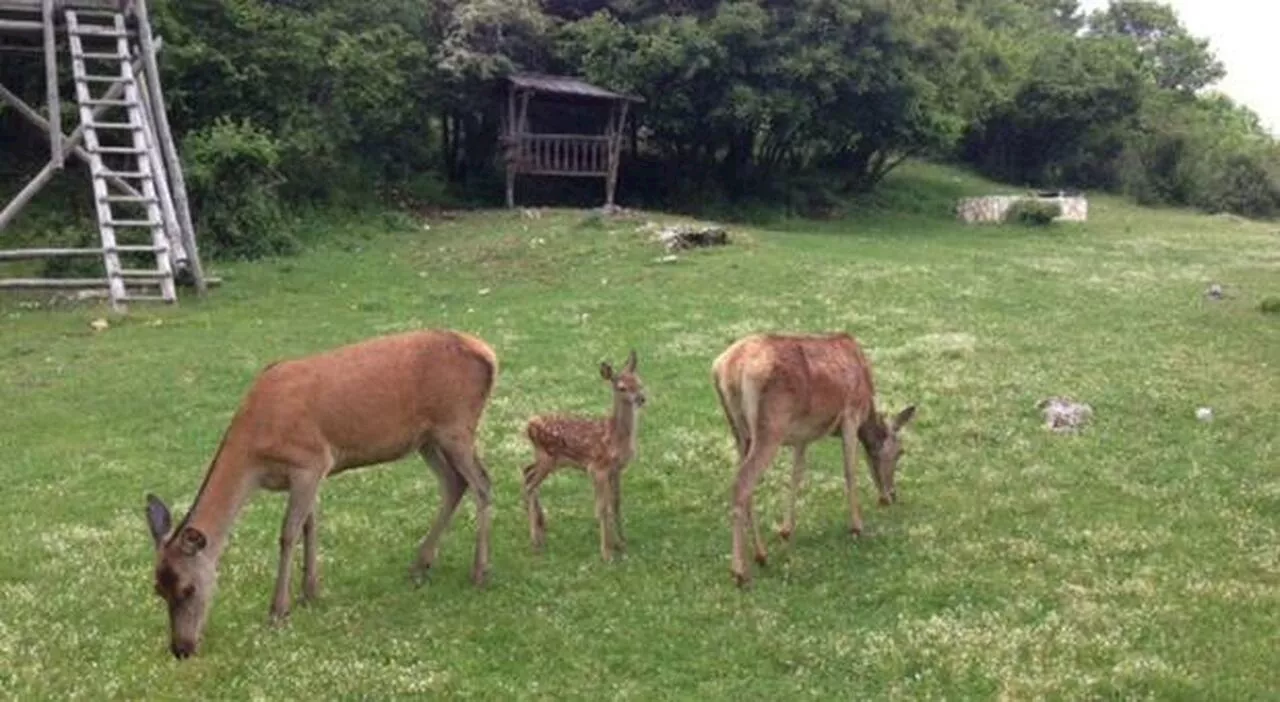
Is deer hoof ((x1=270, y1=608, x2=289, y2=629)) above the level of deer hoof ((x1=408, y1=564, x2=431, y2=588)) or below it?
above

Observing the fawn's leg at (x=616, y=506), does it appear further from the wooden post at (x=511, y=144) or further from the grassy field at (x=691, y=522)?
the wooden post at (x=511, y=144)

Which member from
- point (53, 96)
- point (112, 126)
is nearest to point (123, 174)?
point (112, 126)

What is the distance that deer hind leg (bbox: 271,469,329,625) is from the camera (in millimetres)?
10219

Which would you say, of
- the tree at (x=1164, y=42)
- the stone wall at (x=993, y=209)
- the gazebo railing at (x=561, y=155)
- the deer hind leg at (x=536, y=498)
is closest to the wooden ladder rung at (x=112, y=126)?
the deer hind leg at (x=536, y=498)

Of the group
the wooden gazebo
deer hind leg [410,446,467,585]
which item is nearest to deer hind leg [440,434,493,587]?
deer hind leg [410,446,467,585]

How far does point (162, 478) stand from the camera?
1470 centimetres

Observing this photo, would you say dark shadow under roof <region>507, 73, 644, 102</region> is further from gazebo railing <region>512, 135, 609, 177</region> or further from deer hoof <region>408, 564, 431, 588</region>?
deer hoof <region>408, 564, 431, 588</region>

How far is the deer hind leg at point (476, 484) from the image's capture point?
1132 cm

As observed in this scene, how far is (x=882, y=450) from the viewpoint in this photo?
44.7 ft

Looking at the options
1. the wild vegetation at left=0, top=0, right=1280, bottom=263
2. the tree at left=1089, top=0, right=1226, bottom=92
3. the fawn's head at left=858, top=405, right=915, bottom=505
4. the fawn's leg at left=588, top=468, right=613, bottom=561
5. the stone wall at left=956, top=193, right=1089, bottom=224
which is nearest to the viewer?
the fawn's leg at left=588, top=468, right=613, bottom=561

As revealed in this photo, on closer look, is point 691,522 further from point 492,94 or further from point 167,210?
point 492,94

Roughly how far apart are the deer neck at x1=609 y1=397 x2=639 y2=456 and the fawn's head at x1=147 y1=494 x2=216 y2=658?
4086 millimetres

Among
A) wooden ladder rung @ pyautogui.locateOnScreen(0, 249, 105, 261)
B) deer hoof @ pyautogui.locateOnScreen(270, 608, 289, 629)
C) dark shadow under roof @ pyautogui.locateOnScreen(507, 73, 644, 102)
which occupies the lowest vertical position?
wooden ladder rung @ pyautogui.locateOnScreen(0, 249, 105, 261)

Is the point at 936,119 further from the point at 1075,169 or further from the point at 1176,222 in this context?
the point at 1075,169
